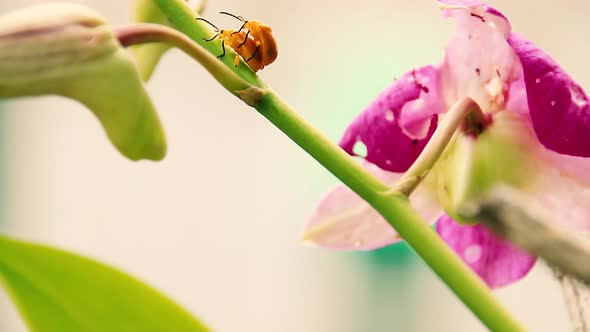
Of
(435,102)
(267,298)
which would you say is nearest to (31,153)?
(267,298)

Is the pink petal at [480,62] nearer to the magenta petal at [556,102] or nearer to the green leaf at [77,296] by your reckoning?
the magenta petal at [556,102]

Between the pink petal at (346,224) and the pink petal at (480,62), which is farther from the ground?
the pink petal at (480,62)

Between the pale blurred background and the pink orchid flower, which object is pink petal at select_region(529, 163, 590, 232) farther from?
the pale blurred background

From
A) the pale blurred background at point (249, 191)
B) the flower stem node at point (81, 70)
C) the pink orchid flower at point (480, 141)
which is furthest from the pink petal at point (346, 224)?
the pale blurred background at point (249, 191)

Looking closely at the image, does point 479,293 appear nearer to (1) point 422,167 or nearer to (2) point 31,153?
(1) point 422,167

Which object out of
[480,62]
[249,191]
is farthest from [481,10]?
[249,191]
